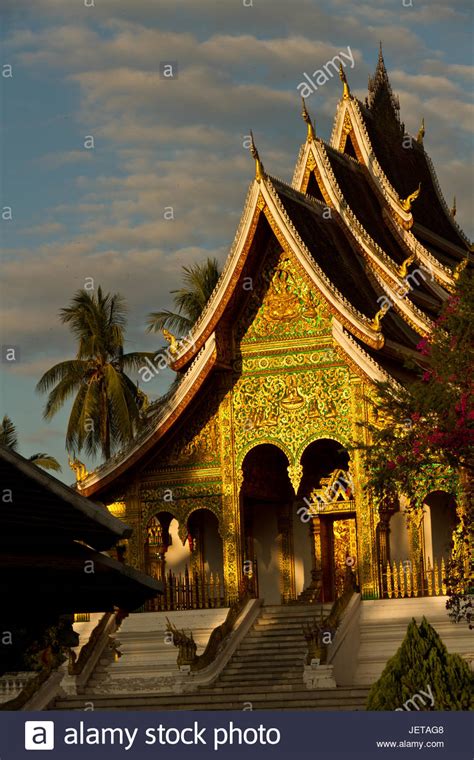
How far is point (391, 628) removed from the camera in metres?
20.9

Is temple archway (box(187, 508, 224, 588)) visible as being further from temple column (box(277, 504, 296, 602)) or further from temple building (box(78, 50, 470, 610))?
temple column (box(277, 504, 296, 602))

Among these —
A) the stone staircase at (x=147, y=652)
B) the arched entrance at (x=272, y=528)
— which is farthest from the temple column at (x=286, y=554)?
the stone staircase at (x=147, y=652)

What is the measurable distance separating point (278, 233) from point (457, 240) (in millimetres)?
7019

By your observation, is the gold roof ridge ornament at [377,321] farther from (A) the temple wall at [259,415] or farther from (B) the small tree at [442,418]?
(B) the small tree at [442,418]

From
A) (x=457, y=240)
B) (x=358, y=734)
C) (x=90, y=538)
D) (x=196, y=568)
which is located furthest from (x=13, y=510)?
(x=457, y=240)

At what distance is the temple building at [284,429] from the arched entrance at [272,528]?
0.03 metres

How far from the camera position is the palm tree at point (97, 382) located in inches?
1153

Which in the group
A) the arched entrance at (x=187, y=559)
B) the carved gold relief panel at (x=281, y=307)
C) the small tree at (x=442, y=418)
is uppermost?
the carved gold relief panel at (x=281, y=307)

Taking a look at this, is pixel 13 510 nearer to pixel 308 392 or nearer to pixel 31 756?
pixel 31 756

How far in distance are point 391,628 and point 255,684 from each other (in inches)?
87.3

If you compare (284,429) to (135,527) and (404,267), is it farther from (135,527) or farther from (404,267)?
(404,267)

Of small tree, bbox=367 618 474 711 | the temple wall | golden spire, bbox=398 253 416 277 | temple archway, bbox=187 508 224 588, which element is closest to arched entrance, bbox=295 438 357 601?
the temple wall

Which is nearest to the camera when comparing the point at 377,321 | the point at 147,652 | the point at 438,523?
the point at 377,321

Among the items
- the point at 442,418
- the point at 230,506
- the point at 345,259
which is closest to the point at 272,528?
the point at 230,506
